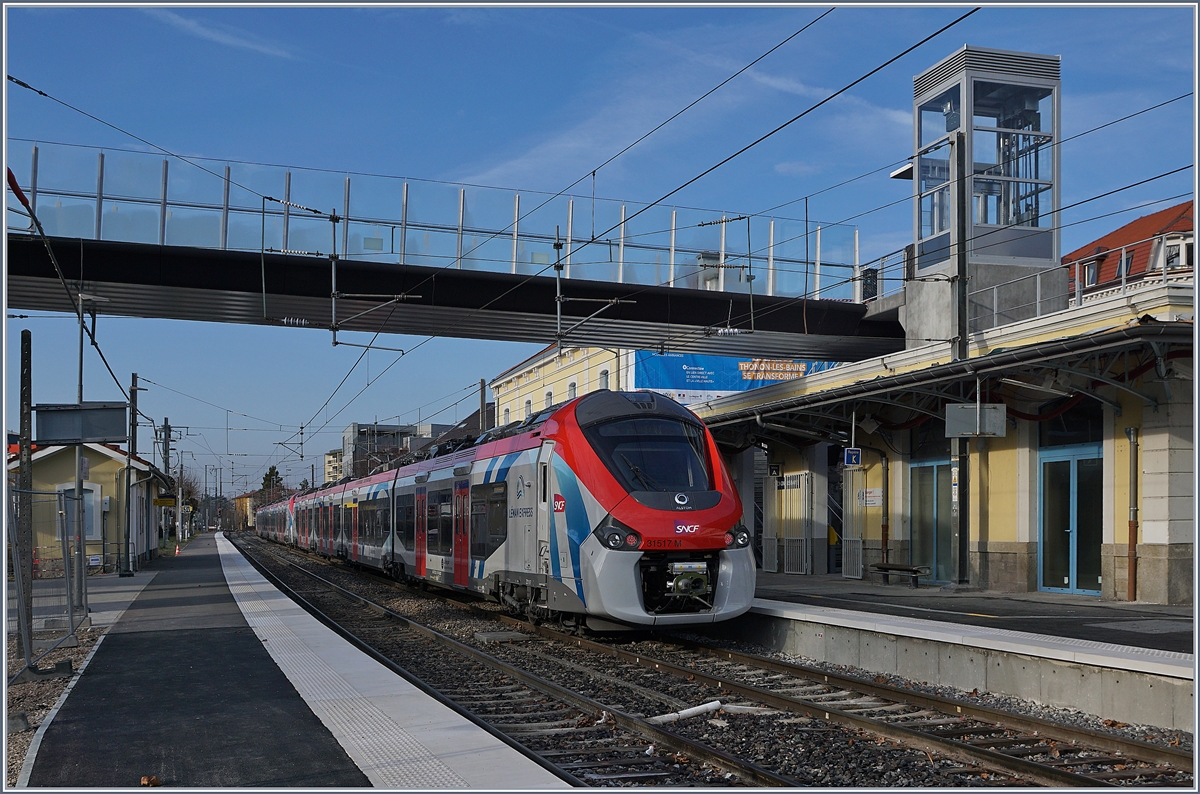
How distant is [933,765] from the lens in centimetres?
784

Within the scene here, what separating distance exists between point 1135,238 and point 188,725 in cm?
4292

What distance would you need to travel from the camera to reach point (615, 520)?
13.3 meters

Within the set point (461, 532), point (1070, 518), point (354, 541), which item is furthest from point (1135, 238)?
point (461, 532)

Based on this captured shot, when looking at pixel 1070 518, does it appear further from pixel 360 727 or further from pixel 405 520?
pixel 405 520

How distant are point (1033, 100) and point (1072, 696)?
826 inches

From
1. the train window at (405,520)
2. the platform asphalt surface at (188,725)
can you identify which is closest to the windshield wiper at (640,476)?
the platform asphalt surface at (188,725)

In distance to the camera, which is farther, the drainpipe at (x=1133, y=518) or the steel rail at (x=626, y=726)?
the drainpipe at (x=1133, y=518)

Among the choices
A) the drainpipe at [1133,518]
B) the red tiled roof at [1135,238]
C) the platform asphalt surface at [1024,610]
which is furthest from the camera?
the red tiled roof at [1135,238]

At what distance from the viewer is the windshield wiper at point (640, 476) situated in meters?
13.8

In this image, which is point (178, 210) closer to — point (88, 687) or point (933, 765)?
point (88, 687)

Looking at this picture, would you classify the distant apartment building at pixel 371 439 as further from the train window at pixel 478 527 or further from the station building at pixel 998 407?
the train window at pixel 478 527

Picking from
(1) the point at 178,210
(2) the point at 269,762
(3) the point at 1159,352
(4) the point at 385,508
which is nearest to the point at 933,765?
(2) the point at 269,762

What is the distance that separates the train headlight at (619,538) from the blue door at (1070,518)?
8.92m

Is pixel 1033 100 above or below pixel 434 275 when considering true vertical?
above
